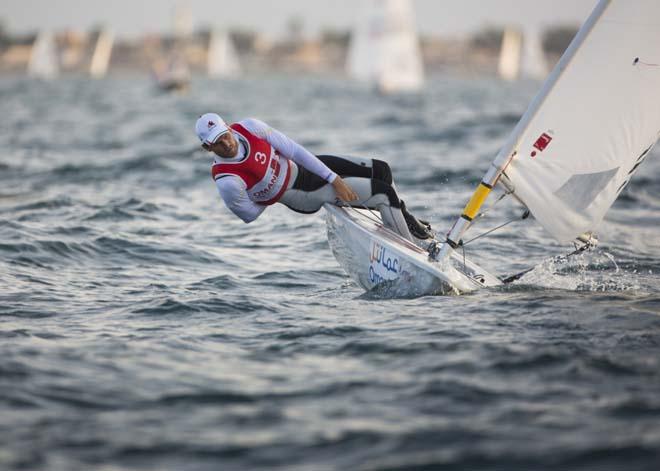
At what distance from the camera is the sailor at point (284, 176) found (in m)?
6.38

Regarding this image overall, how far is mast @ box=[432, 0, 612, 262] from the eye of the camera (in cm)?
600

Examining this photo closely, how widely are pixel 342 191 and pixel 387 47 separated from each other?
1599 inches

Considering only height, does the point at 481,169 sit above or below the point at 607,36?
below

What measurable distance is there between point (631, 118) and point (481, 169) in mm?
9547

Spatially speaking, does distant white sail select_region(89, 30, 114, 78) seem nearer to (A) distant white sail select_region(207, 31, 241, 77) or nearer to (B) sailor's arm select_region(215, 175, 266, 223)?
(A) distant white sail select_region(207, 31, 241, 77)

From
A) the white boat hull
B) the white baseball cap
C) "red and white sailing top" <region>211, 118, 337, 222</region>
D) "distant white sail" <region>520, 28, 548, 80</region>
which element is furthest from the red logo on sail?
"distant white sail" <region>520, 28, 548, 80</region>

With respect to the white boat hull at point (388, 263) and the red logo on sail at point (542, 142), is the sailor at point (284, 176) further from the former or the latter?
the red logo on sail at point (542, 142)

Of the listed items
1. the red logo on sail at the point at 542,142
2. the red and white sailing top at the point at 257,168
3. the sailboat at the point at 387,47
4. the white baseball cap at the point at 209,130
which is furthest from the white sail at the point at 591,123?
the sailboat at the point at 387,47

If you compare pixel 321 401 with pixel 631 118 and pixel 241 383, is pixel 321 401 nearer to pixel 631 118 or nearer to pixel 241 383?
pixel 241 383

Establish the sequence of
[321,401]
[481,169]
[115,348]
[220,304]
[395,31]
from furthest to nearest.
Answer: [395,31] → [481,169] → [220,304] → [115,348] → [321,401]

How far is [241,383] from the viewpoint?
4688 mm

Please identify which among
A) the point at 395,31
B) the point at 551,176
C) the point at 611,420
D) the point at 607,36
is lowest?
the point at 611,420

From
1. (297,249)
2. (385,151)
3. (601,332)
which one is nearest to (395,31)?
(385,151)

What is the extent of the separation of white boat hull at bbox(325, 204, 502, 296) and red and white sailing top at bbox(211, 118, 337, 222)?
49 centimetres
